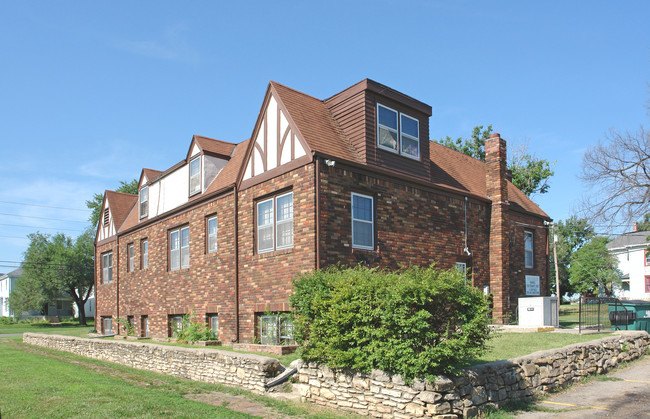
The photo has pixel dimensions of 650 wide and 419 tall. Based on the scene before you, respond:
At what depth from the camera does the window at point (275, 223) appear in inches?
551

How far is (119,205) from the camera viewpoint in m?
28.1

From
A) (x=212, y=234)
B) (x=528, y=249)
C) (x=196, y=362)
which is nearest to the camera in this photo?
(x=196, y=362)

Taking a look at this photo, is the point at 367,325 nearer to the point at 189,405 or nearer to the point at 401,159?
the point at 189,405

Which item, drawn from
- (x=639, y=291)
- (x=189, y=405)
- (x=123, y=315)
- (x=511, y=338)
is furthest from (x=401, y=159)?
(x=639, y=291)

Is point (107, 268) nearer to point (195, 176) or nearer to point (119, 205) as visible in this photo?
point (119, 205)

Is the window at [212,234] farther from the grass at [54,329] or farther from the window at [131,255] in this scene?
the grass at [54,329]

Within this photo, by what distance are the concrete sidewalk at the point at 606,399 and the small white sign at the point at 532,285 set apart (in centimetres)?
921

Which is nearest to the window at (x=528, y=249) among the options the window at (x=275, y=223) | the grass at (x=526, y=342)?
the grass at (x=526, y=342)

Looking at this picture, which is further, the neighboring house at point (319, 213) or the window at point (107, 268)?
the window at point (107, 268)

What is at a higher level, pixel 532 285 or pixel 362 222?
pixel 362 222

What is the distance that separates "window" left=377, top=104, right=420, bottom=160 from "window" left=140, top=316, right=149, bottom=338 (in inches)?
527

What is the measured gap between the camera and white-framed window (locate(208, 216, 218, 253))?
57.8 ft

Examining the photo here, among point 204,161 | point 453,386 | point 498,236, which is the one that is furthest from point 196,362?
point 498,236

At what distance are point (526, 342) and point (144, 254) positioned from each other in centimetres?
1655
